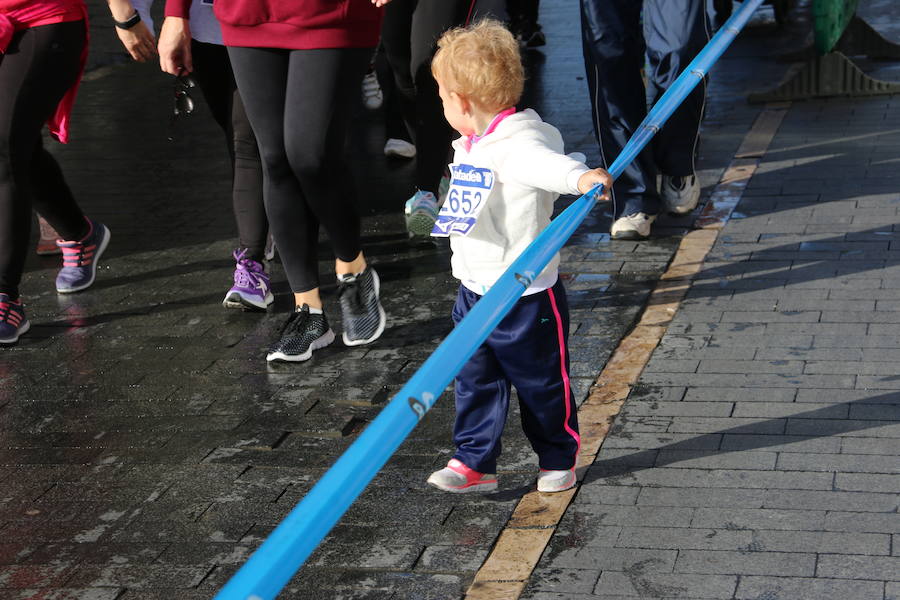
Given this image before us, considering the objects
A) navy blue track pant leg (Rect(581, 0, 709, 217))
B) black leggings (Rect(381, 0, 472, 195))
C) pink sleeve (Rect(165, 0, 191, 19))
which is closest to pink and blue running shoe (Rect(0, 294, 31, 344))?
pink sleeve (Rect(165, 0, 191, 19))

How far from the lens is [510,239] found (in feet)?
11.9

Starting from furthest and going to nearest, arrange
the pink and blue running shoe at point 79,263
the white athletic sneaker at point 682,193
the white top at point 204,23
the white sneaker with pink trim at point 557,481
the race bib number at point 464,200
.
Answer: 1. the white athletic sneaker at point 682,193
2. the pink and blue running shoe at point 79,263
3. the white top at point 204,23
4. the white sneaker with pink trim at point 557,481
5. the race bib number at point 464,200

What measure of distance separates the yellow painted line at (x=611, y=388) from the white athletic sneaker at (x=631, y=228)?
0.65 feet

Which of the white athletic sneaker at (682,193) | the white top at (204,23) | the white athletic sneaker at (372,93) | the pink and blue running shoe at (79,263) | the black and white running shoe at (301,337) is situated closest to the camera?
the black and white running shoe at (301,337)

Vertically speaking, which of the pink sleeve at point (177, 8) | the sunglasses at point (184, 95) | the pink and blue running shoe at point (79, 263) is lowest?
the pink and blue running shoe at point (79, 263)

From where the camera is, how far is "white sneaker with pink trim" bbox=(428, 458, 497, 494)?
371cm

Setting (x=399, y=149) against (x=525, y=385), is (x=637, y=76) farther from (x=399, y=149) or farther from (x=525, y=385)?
(x=525, y=385)

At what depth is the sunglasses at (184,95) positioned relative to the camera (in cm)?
552

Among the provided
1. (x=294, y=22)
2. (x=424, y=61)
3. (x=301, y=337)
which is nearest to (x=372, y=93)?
(x=424, y=61)

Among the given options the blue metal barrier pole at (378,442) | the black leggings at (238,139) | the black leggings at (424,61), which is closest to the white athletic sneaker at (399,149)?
the black leggings at (424,61)

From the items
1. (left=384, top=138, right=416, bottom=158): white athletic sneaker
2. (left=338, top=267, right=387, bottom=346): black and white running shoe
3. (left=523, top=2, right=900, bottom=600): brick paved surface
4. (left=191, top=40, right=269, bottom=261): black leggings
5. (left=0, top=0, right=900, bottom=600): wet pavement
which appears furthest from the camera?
(left=384, top=138, right=416, bottom=158): white athletic sneaker

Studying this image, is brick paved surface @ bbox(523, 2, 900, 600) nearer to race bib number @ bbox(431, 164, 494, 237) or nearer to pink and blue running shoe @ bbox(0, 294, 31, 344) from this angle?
race bib number @ bbox(431, 164, 494, 237)

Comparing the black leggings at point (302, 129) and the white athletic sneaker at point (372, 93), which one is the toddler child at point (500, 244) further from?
the white athletic sneaker at point (372, 93)

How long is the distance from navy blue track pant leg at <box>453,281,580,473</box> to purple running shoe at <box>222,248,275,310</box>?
77.4 inches
